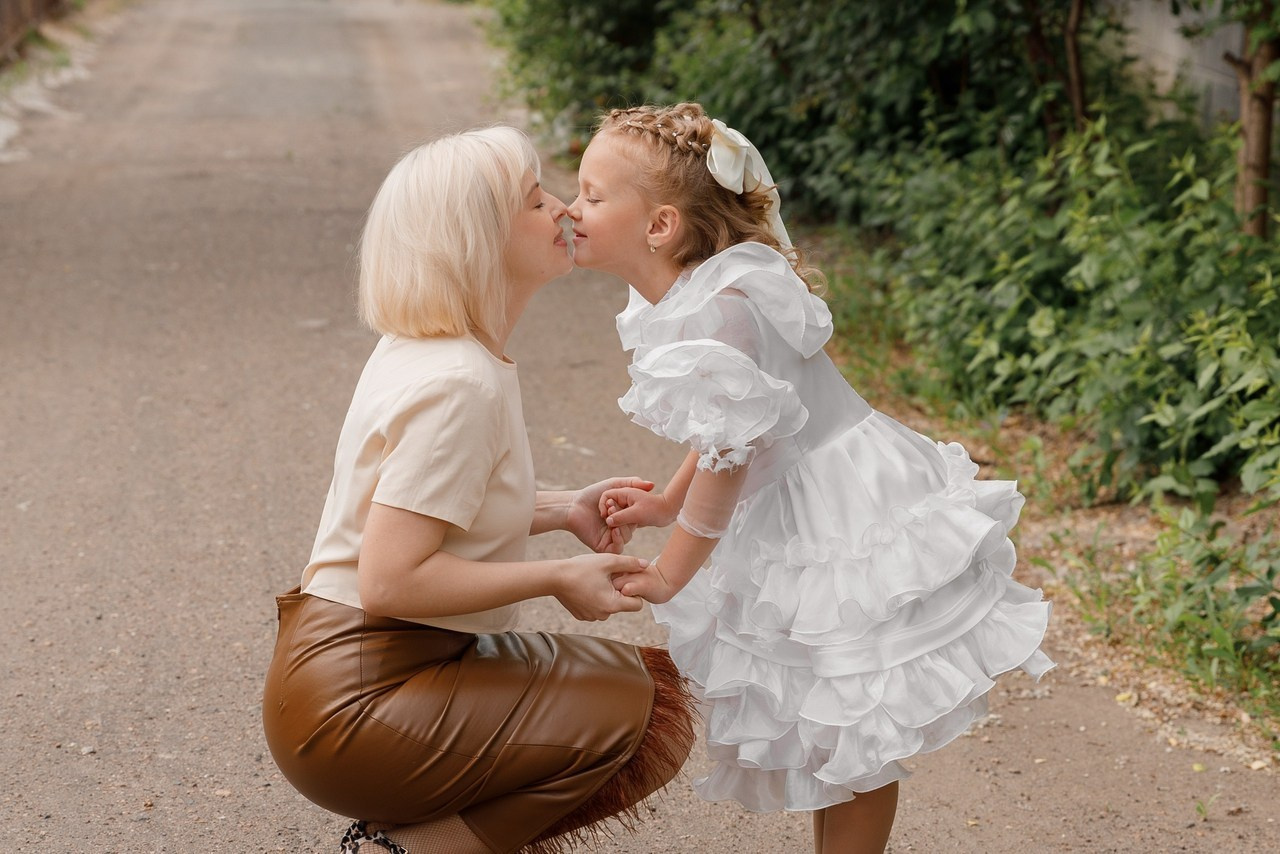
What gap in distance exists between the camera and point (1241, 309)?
14.2 feet

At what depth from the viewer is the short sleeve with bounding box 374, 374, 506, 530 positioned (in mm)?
2076

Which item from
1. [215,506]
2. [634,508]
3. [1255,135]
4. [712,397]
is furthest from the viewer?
[1255,135]

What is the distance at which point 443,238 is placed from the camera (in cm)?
217

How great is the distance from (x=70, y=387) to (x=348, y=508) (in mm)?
3768

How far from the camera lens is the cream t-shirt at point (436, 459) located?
2.09 m

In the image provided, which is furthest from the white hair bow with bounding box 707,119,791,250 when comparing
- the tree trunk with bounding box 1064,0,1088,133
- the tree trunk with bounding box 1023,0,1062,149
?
the tree trunk with bounding box 1023,0,1062,149

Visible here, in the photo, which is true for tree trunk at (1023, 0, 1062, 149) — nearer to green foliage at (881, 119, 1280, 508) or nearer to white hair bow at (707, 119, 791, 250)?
green foliage at (881, 119, 1280, 508)

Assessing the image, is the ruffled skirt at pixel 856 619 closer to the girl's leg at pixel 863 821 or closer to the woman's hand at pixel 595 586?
the girl's leg at pixel 863 821

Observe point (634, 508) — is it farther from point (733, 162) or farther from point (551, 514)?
point (733, 162)

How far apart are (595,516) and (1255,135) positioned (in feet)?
11.8

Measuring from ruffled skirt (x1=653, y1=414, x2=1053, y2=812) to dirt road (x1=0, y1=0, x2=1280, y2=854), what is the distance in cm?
68

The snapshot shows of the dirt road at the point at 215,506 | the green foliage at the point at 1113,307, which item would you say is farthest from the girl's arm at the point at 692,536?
the green foliage at the point at 1113,307

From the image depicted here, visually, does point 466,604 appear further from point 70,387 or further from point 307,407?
point 70,387

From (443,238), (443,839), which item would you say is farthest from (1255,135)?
(443,839)
